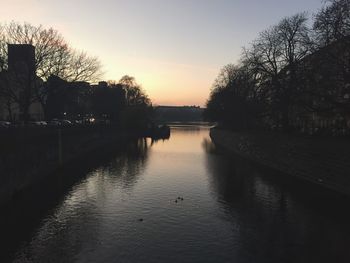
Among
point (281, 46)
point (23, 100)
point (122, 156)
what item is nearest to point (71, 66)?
point (23, 100)

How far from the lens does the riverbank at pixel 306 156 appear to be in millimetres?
34156

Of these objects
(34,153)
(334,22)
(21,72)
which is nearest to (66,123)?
(21,72)

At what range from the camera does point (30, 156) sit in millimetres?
38469

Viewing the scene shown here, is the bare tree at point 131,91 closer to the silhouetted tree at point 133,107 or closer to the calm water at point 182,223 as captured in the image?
the silhouetted tree at point 133,107

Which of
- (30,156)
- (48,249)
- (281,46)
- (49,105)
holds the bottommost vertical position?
(48,249)

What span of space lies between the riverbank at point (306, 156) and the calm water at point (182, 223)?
5.23 feet

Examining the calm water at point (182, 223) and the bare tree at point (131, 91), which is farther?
the bare tree at point (131, 91)

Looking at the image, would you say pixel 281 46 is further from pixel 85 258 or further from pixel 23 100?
pixel 85 258

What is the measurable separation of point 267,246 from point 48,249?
11660mm

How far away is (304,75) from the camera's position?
1569 inches

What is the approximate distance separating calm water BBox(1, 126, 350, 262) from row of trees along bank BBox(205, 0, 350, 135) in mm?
8545

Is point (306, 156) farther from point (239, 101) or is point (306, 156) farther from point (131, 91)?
point (131, 91)

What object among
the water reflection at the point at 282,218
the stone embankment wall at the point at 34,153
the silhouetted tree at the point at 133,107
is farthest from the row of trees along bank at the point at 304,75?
the silhouetted tree at the point at 133,107

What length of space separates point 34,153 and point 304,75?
90.2 ft
